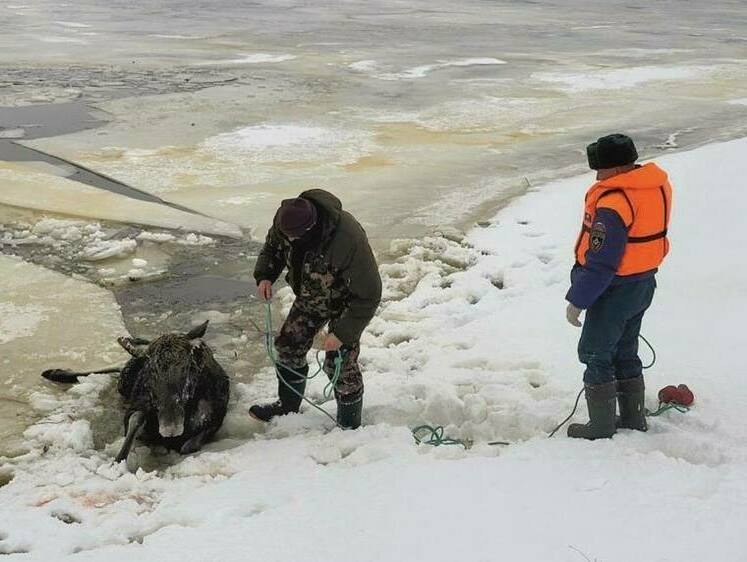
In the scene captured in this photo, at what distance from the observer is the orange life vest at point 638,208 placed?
339cm

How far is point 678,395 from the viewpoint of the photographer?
4246 millimetres

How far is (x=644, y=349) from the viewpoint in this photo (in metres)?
5.11

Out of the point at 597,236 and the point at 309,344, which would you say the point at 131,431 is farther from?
the point at 597,236

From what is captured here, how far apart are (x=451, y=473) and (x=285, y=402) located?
4.44ft

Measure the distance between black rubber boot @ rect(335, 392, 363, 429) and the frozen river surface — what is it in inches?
48.5

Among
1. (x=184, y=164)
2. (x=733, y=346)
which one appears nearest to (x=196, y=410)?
(x=733, y=346)

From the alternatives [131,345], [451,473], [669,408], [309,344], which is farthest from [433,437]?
[131,345]

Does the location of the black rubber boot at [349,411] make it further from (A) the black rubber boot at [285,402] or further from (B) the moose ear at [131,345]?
(B) the moose ear at [131,345]

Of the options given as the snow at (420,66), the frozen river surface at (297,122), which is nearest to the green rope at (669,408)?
the frozen river surface at (297,122)

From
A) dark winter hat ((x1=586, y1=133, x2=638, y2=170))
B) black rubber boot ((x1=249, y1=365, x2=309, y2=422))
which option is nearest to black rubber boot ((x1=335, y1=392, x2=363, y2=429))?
black rubber boot ((x1=249, y1=365, x2=309, y2=422))

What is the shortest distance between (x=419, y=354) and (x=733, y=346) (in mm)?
2086

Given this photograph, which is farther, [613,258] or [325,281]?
[325,281]

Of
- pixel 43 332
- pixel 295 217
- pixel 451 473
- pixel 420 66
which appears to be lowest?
pixel 43 332

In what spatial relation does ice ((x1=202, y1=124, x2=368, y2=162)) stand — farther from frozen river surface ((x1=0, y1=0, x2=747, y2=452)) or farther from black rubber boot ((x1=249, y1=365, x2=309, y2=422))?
black rubber boot ((x1=249, y1=365, x2=309, y2=422))
